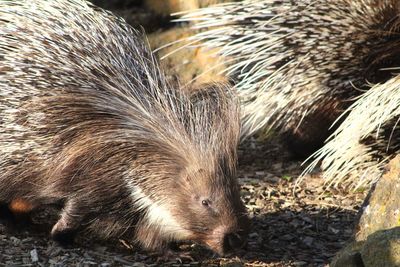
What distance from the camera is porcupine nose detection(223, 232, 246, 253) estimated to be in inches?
123

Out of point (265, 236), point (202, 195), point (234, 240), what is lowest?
point (265, 236)

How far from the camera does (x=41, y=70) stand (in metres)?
3.43

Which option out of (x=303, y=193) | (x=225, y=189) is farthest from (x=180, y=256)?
(x=303, y=193)

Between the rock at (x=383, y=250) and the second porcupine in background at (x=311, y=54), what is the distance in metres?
1.73

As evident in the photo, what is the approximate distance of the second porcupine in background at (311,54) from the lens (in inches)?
166

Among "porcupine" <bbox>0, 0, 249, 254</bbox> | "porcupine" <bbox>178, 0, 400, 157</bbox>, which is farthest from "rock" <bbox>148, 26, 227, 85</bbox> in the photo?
"porcupine" <bbox>0, 0, 249, 254</bbox>

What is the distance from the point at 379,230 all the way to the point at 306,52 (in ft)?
6.28

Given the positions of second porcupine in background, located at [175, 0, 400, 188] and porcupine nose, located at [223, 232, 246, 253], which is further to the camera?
second porcupine in background, located at [175, 0, 400, 188]

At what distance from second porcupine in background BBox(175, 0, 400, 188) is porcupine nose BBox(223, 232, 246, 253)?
121cm

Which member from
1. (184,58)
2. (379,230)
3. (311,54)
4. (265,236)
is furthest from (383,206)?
(184,58)

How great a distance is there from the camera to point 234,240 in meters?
3.14

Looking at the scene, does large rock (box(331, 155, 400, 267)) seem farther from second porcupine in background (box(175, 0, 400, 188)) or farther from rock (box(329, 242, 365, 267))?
second porcupine in background (box(175, 0, 400, 188))

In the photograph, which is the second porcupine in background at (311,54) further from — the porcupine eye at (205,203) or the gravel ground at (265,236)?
the porcupine eye at (205,203)

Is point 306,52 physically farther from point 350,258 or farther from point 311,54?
point 350,258
